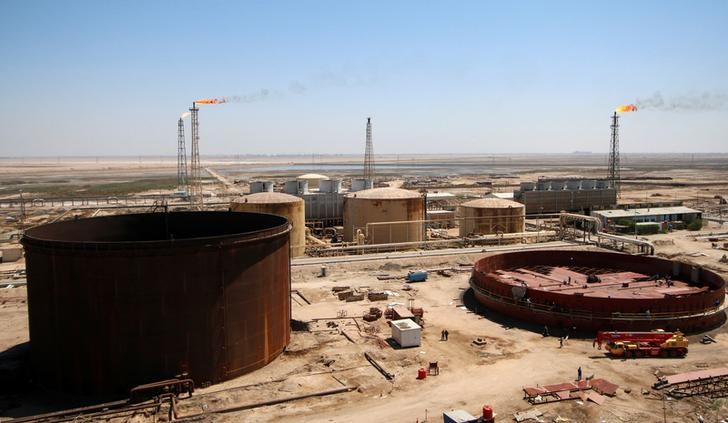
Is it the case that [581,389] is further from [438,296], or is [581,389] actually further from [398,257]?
[398,257]

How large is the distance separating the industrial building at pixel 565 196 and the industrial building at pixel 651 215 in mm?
10192

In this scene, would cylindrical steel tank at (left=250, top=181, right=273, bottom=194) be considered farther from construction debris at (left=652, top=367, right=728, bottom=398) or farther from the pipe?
construction debris at (left=652, top=367, right=728, bottom=398)

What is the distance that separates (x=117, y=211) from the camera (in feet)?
275

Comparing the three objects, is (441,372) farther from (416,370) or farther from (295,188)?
(295,188)

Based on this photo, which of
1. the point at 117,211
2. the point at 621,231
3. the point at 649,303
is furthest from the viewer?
the point at 117,211

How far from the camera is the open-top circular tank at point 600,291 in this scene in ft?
92.7

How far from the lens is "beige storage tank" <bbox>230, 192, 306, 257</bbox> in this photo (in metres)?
48.2

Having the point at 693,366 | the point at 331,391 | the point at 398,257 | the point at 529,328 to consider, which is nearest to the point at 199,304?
the point at 331,391

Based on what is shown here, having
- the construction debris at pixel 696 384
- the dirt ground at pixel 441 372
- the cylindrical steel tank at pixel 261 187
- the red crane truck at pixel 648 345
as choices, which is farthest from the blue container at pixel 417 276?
the cylindrical steel tank at pixel 261 187

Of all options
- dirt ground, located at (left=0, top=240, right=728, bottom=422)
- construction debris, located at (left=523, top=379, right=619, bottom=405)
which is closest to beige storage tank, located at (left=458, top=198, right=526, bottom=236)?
dirt ground, located at (left=0, top=240, right=728, bottom=422)

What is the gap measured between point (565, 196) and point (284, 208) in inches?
1724

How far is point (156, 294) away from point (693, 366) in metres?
21.9

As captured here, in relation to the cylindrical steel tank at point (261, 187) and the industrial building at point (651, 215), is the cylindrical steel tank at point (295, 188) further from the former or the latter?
the industrial building at point (651, 215)

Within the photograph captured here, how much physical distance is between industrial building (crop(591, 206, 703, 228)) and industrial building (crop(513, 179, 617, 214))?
10192 mm
